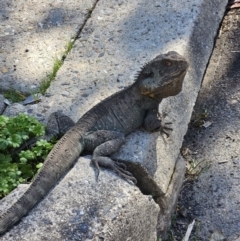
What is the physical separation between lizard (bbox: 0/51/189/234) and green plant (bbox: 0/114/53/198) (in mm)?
226

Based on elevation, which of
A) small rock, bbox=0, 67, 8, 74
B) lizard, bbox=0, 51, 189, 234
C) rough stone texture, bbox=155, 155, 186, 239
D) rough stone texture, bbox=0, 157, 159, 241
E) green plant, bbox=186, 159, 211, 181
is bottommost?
green plant, bbox=186, 159, 211, 181

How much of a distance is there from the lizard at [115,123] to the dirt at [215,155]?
2.32 feet

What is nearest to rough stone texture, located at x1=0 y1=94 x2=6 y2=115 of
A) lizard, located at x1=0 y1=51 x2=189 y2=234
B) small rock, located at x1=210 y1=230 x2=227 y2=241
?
lizard, located at x1=0 y1=51 x2=189 y2=234

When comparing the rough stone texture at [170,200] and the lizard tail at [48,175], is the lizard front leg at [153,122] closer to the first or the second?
the rough stone texture at [170,200]

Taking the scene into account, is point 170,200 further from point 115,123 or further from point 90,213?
point 90,213

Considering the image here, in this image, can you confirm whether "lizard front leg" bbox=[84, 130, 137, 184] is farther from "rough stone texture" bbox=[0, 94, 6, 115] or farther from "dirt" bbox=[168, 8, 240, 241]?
"rough stone texture" bbox=[0, 94, 6, 115]

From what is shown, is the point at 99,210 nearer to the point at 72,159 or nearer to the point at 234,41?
the point at 72,159

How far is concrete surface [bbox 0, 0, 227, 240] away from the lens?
14.2 feet

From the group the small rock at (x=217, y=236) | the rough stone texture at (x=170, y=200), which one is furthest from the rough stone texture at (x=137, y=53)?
the small rock at (x=217, y=236)

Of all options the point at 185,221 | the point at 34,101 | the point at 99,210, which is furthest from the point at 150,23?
the point at 99,210

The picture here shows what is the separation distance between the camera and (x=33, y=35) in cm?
548

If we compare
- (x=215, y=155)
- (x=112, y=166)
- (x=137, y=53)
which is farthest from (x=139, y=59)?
(x=112, y=166)

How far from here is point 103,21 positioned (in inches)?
217

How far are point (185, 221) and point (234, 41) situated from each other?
2.28 meters
